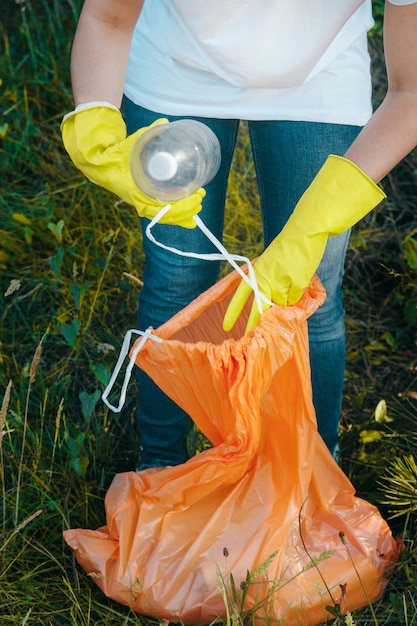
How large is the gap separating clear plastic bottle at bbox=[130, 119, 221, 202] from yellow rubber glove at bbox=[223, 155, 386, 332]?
18cm

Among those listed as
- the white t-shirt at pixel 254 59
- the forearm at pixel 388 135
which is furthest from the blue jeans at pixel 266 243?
the forearm at pixel 388 135

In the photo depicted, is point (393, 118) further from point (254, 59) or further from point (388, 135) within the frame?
point (254, 59)

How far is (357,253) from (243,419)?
1216 mm

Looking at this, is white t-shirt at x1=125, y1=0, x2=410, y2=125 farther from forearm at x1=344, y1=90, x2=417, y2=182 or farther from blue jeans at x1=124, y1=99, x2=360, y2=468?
forearm at x1=344, y1=90, x2=417, y2=182

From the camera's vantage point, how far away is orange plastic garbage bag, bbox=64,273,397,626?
143cm

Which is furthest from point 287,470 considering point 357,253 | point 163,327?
point 357,253

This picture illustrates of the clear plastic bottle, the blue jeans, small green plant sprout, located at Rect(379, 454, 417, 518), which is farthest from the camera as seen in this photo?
→ small green plant sprout, located at Rect(379, 454, 417, 518)

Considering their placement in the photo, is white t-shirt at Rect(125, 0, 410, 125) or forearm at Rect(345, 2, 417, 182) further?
white t-shirt at Rect(125, 0, 410, 125)

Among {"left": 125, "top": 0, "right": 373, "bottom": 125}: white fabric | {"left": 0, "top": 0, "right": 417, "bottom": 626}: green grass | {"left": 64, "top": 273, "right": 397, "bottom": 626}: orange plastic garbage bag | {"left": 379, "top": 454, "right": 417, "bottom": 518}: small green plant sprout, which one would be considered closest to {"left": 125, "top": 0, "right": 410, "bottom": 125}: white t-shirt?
{"left": 125, "top": 0, "right": 373, "bottom": 125}: white fabric

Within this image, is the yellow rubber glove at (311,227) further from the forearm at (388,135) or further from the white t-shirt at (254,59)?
the white t-shirt at (254,59)

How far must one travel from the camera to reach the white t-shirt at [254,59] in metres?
1.38

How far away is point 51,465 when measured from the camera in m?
1.78

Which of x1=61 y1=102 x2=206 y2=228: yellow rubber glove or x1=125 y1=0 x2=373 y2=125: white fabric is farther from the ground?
x1=125 y1=0 x2=373 y2=125: white fabric

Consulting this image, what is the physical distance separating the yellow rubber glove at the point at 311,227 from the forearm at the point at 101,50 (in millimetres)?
438
